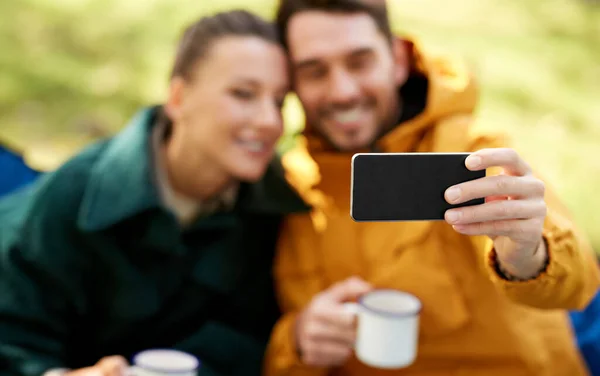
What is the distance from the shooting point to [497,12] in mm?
2865

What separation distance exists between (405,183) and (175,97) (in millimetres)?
591

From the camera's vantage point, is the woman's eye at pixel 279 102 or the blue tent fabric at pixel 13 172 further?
the blue tent fabric at pixel 13 172

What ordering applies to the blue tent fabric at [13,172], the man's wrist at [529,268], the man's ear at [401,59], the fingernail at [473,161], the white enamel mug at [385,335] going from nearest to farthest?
the fingernail at [473,161] → the man's wrist at [529,268] → the white enamel mug at [385,335] → the man's ear at [401,59] → the blue tent fabric at [13,172]

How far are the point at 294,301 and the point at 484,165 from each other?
57 cm

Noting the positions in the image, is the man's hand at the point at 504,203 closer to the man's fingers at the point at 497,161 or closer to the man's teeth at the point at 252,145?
the man's fingers at the point at 497,161

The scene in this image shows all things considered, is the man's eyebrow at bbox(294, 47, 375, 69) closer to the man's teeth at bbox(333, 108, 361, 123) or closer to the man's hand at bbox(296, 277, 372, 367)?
the man's teeth at bbox(333, 108, 361, 123)

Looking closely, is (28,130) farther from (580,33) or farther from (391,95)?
(580,33)

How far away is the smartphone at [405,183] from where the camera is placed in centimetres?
87

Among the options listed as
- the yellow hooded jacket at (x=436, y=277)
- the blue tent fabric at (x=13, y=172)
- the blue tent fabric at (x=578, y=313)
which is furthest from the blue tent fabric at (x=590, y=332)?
the blue tent fabric at (x=13, y=172)

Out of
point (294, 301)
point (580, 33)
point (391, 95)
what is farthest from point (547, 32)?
A: point (294, 301)

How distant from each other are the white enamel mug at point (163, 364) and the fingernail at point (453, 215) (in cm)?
45

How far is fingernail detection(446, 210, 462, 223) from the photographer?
872mm

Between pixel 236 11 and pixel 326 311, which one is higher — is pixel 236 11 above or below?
above

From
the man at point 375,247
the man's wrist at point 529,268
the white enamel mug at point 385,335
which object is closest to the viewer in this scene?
the man's wrist at point 529,268
